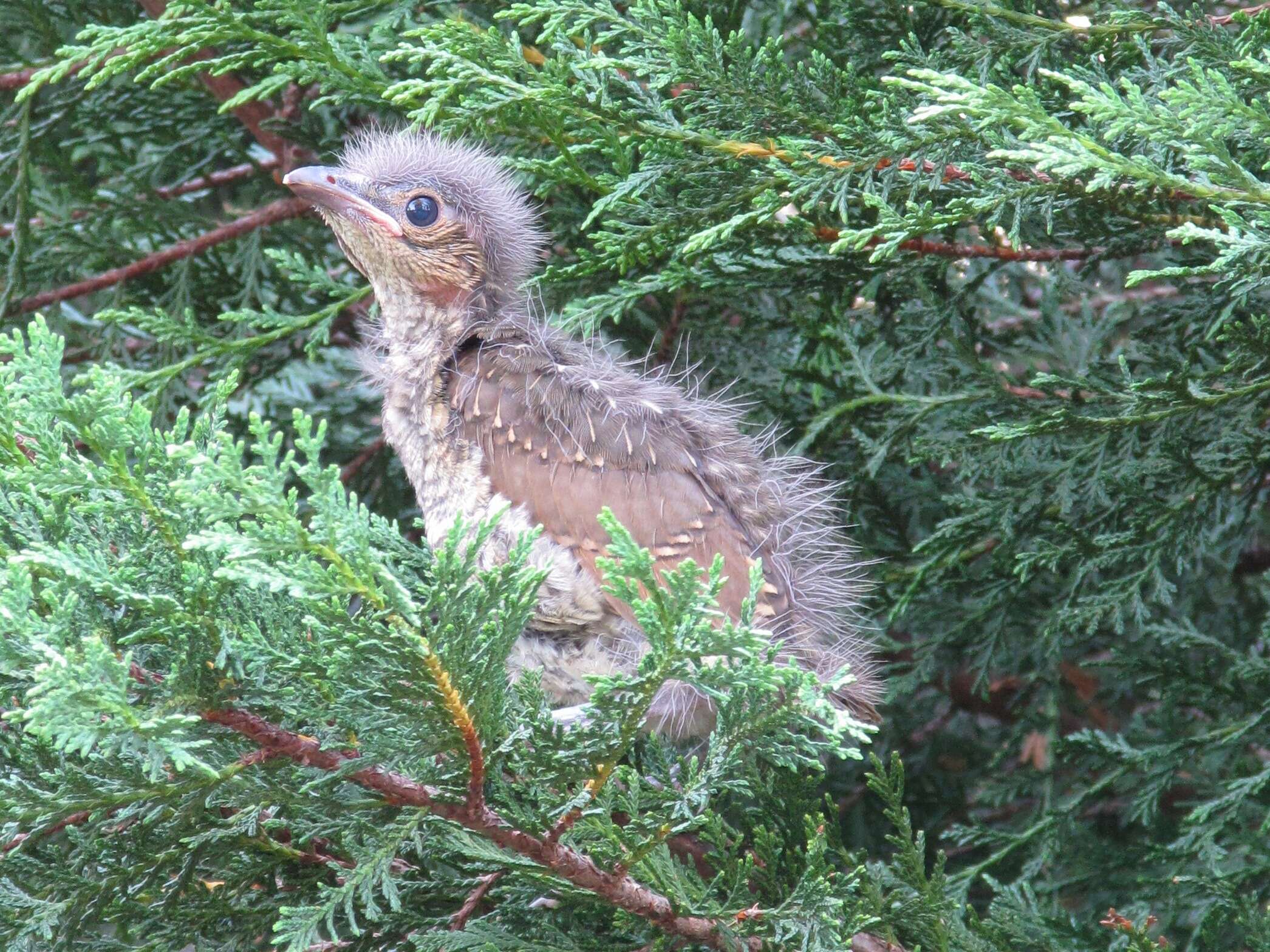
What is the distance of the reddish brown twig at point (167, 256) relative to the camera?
3.70 m

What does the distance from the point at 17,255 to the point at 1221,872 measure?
350cm

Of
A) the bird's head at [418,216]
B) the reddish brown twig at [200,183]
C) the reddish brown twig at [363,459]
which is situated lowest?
the reddish brown twig at [363,459]

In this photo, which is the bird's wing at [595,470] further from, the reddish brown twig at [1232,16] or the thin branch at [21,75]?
the thin branch at [21,75]

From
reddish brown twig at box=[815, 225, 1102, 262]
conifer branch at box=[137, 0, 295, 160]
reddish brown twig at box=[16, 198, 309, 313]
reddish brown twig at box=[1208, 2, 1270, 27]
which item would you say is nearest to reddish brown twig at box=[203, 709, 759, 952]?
reddish brown twig at box=[815, 225, 1102, 262]

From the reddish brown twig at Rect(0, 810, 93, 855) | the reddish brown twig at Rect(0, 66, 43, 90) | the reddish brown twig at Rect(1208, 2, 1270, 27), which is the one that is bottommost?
the reddish brown twig at Rect(0, 810, 93, 855)

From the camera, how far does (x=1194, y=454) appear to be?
9.39ft

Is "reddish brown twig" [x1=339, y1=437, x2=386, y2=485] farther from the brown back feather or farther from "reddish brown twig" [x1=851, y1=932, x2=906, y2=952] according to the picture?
"reddish brown twig" [x1=851, y1=932, x2=906, y2=952]

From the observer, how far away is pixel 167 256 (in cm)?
371

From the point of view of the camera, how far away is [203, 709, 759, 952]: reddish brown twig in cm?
180

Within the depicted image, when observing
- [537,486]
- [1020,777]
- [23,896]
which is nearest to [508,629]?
[23,896]

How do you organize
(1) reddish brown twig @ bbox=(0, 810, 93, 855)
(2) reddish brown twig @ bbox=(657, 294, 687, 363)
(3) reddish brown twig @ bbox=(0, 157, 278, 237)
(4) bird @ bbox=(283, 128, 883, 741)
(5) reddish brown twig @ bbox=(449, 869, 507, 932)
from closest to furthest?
1. (1) reddish brown twig @ bbox=(0, 810, 93, 855)
2. (5) reddish brown twig @ bbox=(449, 869, 507, 932)
3. (4) bird @ bbox=(283, 128, 883, 741)
4. (2) reddish brown twig @ bbox=(657, 294, 687, 363)
5. (3) reddish brown twig @ bbox=(0, 157, 278, 237)

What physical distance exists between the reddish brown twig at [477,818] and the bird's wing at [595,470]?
2.97ft

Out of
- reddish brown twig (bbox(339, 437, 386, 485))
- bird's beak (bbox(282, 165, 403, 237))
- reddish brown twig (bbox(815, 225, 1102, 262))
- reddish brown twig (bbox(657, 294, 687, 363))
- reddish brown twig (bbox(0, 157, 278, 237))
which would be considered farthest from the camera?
reddish brown twig (bbox(0, 157, 278, 237))

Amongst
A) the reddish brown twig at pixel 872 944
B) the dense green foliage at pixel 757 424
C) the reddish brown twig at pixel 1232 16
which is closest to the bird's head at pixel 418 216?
the dense green foliage at pixel 757 424
